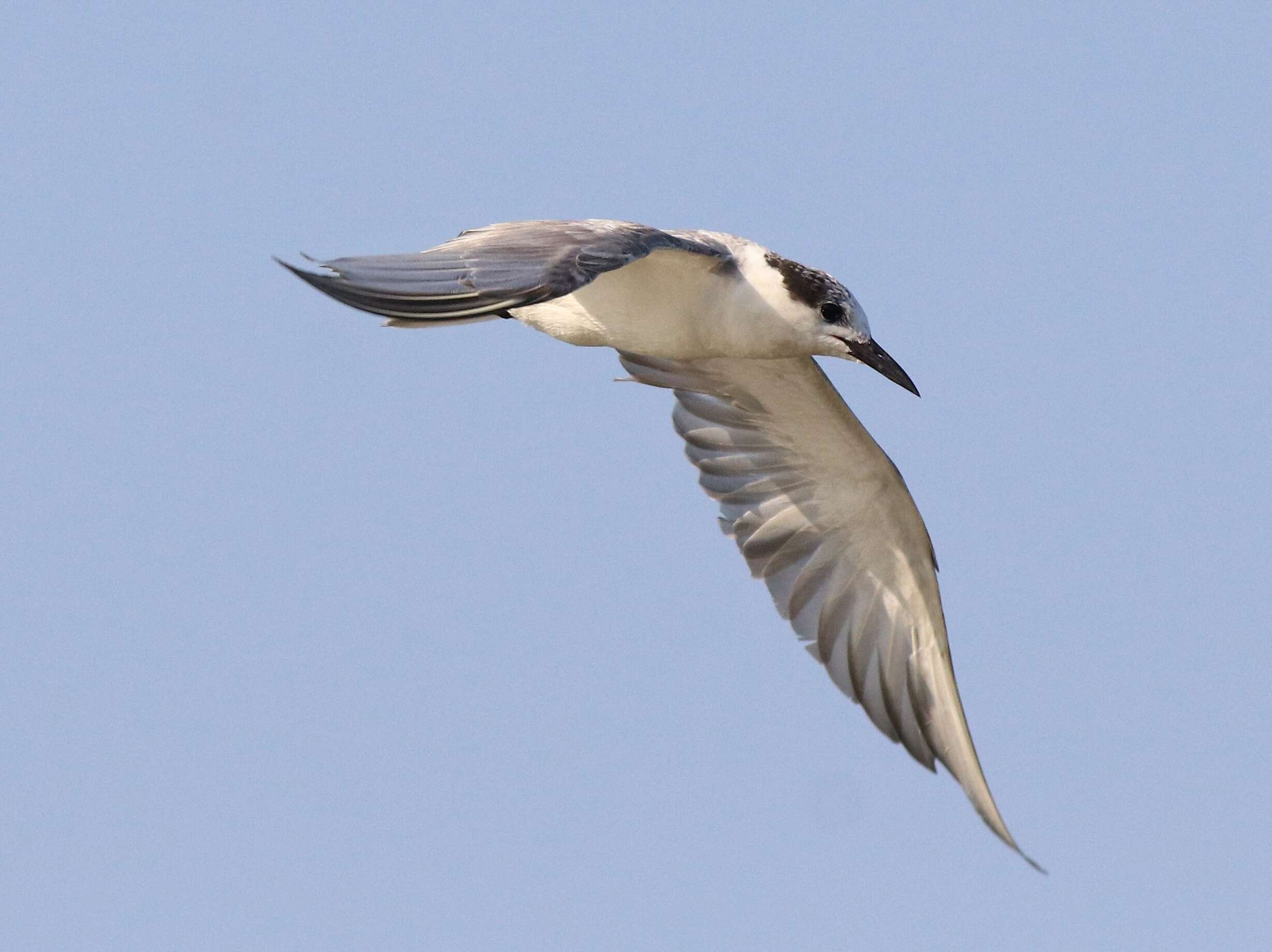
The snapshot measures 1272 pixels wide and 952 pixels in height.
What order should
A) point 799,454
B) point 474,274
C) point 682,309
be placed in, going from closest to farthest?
point 474,274
point 682,309
point 799,454

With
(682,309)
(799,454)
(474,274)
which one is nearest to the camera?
(474,274)

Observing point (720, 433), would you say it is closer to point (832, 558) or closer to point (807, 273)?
point (832, 558)

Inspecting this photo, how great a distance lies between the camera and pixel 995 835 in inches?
403

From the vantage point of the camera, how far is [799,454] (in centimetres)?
1152

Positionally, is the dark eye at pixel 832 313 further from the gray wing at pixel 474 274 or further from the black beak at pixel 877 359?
the gray wing at pixel 474 274

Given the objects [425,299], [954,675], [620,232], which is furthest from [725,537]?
[425,299]

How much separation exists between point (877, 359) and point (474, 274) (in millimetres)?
2914

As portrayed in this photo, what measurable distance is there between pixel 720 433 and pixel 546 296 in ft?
13.3

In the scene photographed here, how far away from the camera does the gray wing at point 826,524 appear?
11156mm

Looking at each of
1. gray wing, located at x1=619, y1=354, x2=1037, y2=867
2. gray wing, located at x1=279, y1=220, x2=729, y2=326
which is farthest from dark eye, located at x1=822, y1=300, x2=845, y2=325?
gray wing, located at x1=279, y1=220, x2=729, y2=326

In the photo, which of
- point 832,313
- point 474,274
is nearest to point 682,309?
point 832,313

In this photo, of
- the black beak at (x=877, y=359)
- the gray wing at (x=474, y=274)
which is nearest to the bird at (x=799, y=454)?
the black beak at (x=877, y=359)

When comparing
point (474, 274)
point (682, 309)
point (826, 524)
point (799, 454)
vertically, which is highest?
point (682, 309)

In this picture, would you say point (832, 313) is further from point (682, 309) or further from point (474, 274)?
point (474, 274)
